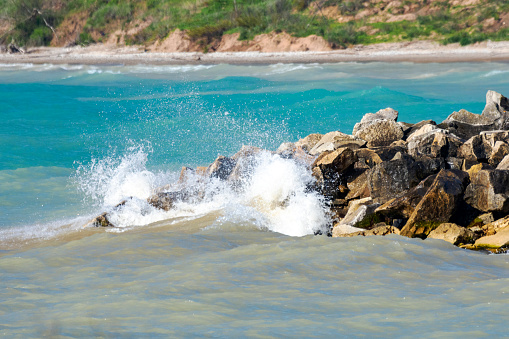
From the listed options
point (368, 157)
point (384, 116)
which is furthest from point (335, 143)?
point (384, 116)

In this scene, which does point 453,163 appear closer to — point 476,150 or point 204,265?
point 476,150

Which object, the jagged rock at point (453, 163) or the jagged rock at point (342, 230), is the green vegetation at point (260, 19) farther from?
the jagged rock at point (342, 230)

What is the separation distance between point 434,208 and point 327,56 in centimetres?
2988

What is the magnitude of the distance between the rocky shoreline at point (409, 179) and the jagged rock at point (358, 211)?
0.01 metres

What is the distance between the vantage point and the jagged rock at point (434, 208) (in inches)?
239

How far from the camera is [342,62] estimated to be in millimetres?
32344

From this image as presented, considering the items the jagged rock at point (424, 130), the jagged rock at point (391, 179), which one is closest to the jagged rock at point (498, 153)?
the jagged rock at point (424, 130)

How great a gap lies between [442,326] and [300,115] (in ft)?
53.2

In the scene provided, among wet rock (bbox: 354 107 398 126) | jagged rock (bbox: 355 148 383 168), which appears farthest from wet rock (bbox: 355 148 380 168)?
wet rock (bbox: 354 107 398 126)

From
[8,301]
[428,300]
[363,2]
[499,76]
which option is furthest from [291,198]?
[363,2]

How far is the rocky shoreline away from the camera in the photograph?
613cm

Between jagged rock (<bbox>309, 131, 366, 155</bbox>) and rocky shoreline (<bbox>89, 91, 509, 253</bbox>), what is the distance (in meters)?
0.02

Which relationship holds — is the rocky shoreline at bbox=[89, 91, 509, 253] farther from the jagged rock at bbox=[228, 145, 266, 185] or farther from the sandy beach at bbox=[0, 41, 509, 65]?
the sandy beach at bbox=[0, 41, 509, 65]

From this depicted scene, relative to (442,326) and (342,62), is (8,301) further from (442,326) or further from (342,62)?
(342,62)
